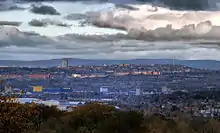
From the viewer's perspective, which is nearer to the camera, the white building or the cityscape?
the cityscape

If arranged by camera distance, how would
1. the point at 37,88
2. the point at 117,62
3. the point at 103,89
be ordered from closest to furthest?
1. the point at 103,89
2. the point at 37,88
3. the point at 117,62

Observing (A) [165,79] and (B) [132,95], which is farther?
(A) [165,79]

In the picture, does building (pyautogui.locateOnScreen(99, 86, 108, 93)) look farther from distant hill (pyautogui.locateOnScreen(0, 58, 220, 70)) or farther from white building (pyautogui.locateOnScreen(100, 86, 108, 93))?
distant hill (pyautogui.locateOnScreen(0, 58, 220, 70))

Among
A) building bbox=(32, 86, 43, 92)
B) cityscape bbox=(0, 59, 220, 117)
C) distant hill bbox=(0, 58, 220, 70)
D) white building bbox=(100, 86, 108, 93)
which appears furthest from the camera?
distant hill bbox=(0, 58, 220, 70)

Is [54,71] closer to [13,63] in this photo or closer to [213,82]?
[13,63]

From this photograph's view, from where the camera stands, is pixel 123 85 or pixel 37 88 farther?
pixel 123 85

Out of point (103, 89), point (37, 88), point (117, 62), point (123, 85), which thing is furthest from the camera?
point (117, 62)

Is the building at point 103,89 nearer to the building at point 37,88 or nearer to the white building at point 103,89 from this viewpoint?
the white building at point 103,89

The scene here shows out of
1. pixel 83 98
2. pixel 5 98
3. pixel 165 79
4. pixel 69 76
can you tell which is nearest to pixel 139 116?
pixel 5 98

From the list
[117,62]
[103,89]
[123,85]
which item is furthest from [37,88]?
[117,62]

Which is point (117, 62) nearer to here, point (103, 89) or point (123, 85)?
point (123, 85)

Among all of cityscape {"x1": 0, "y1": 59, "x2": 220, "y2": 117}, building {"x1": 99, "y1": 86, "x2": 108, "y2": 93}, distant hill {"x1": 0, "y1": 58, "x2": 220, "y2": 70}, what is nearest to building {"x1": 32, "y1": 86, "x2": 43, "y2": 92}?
cityscape {"x1": 0, "y1": 59, "x2": 220, "y2": 117}
